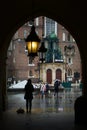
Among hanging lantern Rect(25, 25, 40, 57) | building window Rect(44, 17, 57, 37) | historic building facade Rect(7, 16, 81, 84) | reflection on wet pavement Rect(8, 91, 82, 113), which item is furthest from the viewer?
building window Rect(44, 17, 57, 37)

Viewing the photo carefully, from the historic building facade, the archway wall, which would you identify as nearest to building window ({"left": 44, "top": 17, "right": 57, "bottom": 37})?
the historic building facade

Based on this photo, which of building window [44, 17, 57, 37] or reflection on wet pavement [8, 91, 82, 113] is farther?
building window [44, 17, 57, 37]

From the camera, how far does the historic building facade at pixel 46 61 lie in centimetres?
6869

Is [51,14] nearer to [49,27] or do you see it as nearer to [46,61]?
[46,61]

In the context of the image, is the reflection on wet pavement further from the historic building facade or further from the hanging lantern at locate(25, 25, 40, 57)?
the historic building facade

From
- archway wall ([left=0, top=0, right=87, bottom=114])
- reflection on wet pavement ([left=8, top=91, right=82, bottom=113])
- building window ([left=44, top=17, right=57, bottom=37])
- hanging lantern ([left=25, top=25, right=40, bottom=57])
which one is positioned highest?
building window ([left=44, top=17, right=57, bottom=37])

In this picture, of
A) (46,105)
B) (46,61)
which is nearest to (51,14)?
(46,105)

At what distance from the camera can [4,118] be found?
16.7 m

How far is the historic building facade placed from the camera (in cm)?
6869

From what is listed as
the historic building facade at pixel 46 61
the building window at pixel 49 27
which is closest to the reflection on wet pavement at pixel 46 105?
the historic building facade at pixel 46 61

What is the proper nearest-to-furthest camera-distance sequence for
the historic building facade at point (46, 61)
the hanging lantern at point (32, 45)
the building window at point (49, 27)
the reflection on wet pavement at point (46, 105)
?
the hanging lantern at point (32, 45) < the reflection on wet pavement at point (46, 105) < the historic building facade at point (46, 61) < the building window at point (49, 27)

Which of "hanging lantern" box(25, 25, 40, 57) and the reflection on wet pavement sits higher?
"hanging lantern" box(25, 25, 40, 57)

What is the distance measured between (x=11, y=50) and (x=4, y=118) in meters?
53.4

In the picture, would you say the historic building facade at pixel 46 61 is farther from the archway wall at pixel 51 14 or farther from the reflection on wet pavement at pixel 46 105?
the archway wall at pixel 51 14
